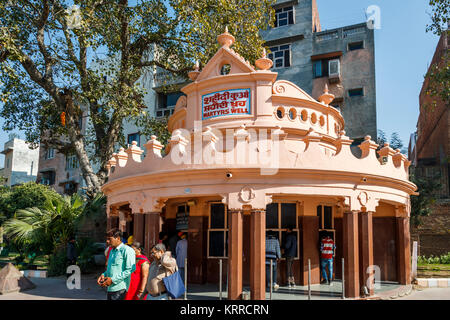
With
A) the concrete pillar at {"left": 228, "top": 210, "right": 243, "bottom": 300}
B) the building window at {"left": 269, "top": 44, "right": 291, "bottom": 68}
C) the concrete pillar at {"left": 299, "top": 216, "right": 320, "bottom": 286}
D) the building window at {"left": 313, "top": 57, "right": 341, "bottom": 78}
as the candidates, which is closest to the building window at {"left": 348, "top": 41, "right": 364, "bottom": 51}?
the building window at {"left": 313, "top": 57, "right": 341, "bottom": 78}

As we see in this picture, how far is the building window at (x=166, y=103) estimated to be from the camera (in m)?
32.8

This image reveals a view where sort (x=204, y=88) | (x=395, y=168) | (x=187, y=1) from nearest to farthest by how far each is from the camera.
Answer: (x=395, y=168)
(x=204, y=88)
(x=187, y=1)

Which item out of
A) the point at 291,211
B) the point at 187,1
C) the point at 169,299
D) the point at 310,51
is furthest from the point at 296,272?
the point at 310,51

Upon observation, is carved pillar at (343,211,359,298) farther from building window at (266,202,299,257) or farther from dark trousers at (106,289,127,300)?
dark trousers at (106,289,127,300)

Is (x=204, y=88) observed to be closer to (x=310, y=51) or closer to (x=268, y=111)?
(x=268, y=111)

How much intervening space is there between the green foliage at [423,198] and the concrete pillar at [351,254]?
13.5 metres

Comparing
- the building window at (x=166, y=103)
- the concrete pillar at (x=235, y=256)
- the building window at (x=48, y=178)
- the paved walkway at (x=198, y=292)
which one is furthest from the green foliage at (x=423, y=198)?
the building window at (x=48, y=178)

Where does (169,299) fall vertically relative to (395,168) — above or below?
below

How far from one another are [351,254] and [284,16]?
72.7 ft

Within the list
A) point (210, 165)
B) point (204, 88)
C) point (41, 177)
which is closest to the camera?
point (210, 165)

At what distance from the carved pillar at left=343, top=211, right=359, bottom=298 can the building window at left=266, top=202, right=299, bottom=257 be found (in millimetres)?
2081

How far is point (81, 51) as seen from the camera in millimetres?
19266

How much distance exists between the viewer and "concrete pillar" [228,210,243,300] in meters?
9.81
